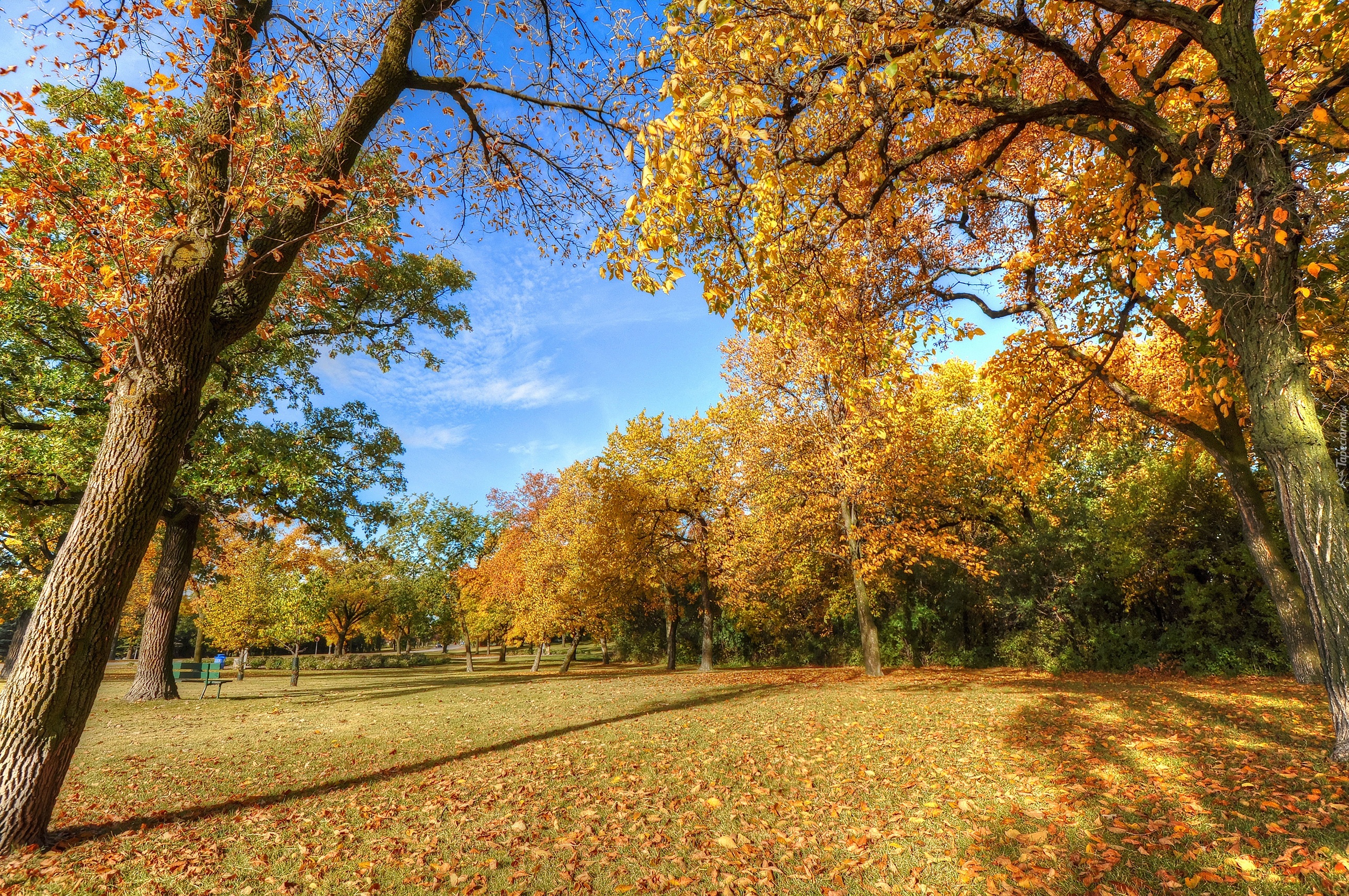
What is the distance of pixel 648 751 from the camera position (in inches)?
287

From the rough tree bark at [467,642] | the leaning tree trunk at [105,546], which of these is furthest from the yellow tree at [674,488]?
the leaning tree trunk at [105,546]

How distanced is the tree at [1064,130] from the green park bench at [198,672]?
62.8 ft

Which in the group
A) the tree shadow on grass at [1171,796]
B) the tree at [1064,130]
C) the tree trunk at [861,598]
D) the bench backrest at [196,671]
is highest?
the tree at [1064,130]

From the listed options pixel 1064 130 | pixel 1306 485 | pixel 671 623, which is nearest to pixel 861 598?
pixel 671 623

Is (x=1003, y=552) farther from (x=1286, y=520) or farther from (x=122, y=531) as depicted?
(x=122, y=531)

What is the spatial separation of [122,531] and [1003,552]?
19361 mm

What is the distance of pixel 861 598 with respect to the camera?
15.6m

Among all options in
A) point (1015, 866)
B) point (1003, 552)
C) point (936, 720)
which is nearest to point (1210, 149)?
point (1015, 866)

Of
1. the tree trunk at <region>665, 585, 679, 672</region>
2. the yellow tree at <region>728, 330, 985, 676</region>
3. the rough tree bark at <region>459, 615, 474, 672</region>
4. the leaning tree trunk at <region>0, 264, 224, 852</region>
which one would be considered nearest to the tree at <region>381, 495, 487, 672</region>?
the rough tree bark at <region>459, 615, 474, 672</region>

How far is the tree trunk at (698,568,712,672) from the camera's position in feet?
71.2

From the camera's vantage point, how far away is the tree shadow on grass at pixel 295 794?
4.58 metres

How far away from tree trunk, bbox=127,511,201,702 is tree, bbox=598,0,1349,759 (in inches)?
617

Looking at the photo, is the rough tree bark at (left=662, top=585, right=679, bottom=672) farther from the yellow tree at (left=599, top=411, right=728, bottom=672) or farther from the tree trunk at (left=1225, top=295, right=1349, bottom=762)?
the tree trunk at (left=1225, top=295, right=1349, bottom=762)

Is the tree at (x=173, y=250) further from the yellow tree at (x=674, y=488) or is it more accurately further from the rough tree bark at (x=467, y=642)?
the rough tree bark at (x=467, y=642)
